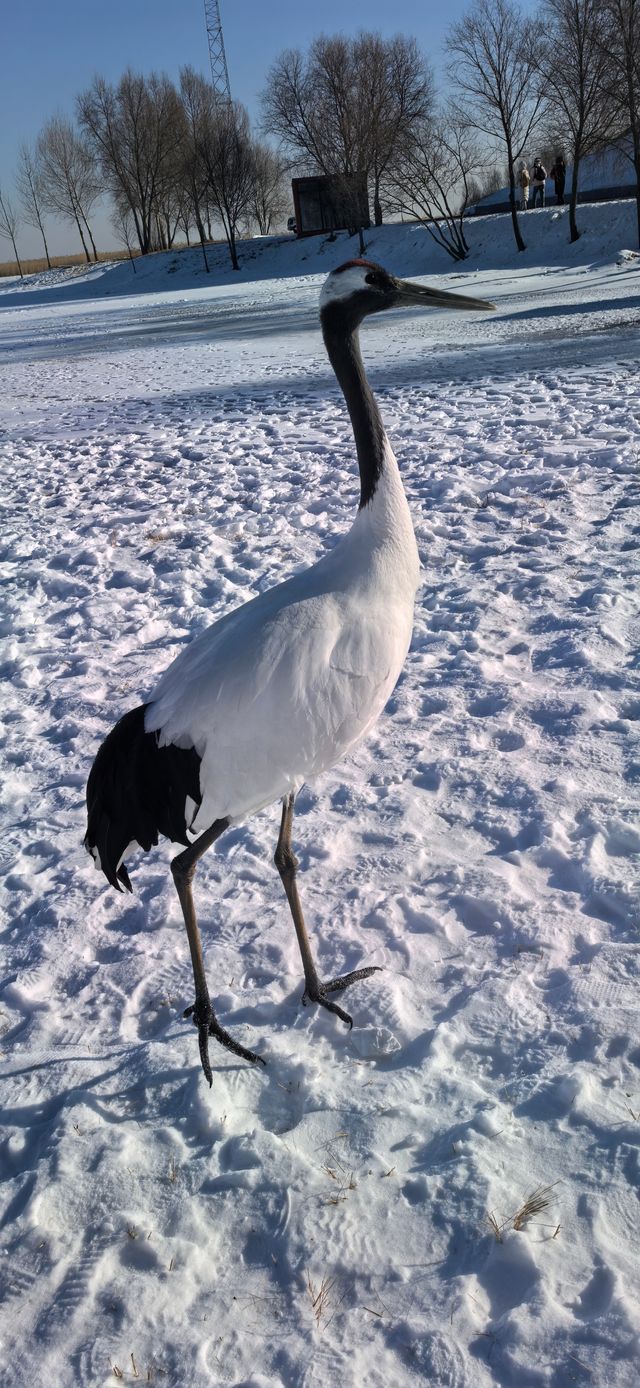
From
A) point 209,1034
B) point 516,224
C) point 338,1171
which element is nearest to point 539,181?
point 516,224

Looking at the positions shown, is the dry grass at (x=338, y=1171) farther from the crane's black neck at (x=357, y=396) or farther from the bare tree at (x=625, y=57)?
the bare tree at (x=625, y=57)

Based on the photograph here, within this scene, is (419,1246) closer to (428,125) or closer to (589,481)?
(589,481)

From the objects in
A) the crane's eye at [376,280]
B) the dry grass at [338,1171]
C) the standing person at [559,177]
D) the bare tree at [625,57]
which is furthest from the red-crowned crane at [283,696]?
the standing person at [559,177]

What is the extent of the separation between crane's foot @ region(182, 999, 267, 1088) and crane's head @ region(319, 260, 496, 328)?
6.92 feet

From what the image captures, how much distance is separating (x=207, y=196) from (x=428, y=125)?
60.2ft

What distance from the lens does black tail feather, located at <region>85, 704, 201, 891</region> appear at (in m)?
2.49

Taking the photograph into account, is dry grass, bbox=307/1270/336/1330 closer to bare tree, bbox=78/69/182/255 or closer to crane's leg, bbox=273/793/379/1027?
crane's leg, bbox=273/793/379/1027

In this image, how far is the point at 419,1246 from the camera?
1.97 meters

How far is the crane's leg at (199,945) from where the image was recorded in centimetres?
253

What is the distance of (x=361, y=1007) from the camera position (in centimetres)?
265

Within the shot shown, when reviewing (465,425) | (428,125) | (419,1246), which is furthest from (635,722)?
(428,125)

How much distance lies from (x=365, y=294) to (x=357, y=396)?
1.12 ft

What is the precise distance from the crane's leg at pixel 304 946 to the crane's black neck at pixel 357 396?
39.7 inches

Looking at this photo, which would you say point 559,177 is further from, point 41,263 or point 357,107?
point 41,263
